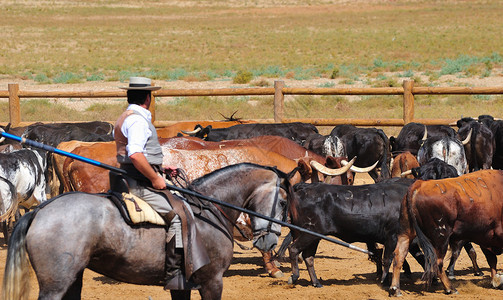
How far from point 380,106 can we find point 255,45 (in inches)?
1390

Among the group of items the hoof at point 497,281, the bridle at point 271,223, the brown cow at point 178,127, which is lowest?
the hoof at point 497,281

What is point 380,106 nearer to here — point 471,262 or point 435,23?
point 471,262

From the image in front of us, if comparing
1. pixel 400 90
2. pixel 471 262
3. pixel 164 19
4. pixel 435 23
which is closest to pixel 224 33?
pixel 164 19

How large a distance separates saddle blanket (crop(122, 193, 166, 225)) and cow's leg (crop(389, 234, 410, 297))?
10.6 feet

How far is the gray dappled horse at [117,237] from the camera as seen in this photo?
550cm

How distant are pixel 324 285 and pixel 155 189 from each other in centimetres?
354

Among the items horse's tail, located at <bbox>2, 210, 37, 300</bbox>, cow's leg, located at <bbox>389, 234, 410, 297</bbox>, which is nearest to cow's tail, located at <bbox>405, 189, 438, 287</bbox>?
cow's leg, located at <bbox>389, 234, 410, 297</bbox>

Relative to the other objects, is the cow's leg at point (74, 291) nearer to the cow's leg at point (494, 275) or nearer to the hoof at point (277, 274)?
the hoof at point (277, 274)

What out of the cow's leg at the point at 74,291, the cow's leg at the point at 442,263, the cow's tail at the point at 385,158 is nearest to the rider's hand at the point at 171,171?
the cow's leg at the point at 74,291

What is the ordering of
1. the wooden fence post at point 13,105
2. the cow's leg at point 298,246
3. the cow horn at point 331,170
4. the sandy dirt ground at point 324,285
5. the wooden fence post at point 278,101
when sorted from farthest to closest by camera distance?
1. the wooden fence post at point 13,105
2. the wooden fence post at point 278,101
3. the cow horn at point 331,170
4. the cow's leg at point 298,246
5. the sandy dirt ground at point 324,285

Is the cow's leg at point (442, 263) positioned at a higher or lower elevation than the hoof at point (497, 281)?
higher

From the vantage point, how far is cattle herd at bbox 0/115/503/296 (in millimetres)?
8062

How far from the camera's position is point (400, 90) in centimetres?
1608

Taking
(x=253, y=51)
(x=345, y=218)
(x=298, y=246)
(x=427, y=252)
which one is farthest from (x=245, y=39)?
(x=427, y=252)
